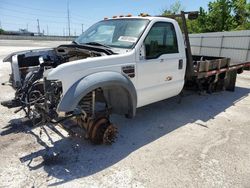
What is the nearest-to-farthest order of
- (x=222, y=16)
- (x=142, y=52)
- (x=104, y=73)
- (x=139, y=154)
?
(x=104, y=73)
(x=139, y=154)
(x=142, y=52)
(x=222, y=16)

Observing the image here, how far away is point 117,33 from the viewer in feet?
14.1

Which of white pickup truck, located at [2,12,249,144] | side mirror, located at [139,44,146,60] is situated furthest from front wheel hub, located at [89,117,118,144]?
side mirror, located at [139,44,146,60]

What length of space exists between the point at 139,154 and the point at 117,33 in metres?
2.22

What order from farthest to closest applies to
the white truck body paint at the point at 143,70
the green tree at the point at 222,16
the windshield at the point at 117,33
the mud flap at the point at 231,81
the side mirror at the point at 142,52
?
the green tree at the point at 222,16
the mud flap at the point at 231,81
the windshield at the point at 117,33
the side mirror at the point at 142,52
the white truck body paint at the point at 143,70

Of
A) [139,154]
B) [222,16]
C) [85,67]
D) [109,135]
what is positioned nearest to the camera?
[85,67]

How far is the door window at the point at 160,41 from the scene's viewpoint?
4125 mm

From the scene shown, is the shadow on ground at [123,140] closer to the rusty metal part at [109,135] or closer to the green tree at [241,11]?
the rusty metal part at [109,135]

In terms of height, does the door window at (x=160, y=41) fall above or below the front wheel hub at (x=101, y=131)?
above

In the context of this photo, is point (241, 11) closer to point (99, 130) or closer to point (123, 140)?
point (123, 140)

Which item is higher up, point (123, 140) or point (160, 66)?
point (160, 66)

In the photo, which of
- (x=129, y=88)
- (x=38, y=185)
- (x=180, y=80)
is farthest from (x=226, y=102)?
(x=38, y=185)

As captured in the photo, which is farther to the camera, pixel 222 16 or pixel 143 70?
pixel 222 16

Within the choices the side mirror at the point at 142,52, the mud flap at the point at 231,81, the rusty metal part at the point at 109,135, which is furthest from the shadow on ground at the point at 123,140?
the side mirror at the point at 142,52

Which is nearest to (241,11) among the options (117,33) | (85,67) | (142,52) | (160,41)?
(160,41)
